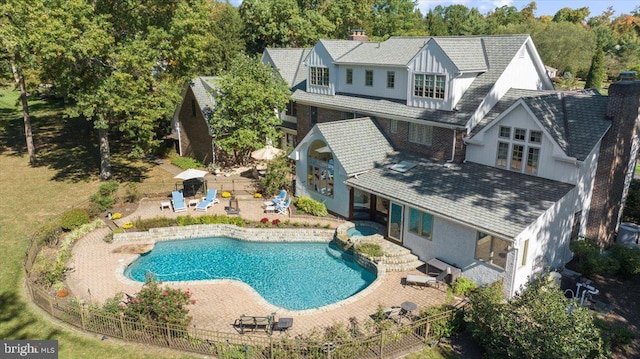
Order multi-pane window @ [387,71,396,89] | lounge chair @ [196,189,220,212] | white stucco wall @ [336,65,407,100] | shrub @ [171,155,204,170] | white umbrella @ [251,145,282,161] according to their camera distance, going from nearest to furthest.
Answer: lounge chair @ [196,189,220,212]
white stucco wall @ [336,65,407,100]
multi-pane window @ [387,71,396,89]
white umbrella @ [251,145,282,161]
shrub @ [171,155,204,170]

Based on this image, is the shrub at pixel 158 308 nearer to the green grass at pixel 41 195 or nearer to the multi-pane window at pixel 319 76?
the green grass at pixel 41 195

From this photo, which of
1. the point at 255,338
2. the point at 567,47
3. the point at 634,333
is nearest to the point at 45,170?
the point at 255,338

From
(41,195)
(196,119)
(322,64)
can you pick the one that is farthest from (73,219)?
(322,64)

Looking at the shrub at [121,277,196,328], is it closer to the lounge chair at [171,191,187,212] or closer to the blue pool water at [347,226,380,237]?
the blue pool water at [347,226,380,237]

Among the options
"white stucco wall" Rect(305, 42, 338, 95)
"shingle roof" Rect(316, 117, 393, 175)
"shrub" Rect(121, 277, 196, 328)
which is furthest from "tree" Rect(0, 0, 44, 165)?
"shrub" Rect(121, 277, 196, 328)

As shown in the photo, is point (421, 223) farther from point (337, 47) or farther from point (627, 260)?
point (337, 47)

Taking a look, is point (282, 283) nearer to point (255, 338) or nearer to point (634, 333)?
point (255, 338)

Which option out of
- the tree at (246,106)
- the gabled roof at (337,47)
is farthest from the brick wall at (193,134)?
the gabled roof at (337,47)
